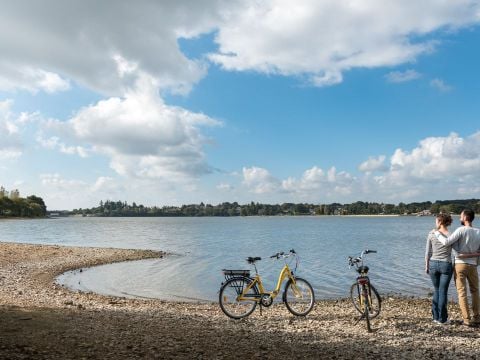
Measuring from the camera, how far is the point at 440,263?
10.5 metres

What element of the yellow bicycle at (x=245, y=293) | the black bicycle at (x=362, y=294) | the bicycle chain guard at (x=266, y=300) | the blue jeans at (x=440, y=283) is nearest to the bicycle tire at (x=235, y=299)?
the yellow bicycle at (x=245, y=293)

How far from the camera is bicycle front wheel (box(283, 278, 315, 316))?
12.2 m

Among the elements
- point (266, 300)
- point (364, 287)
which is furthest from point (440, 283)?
point (266, 300)

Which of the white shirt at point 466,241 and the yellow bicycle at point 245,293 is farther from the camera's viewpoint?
the yellow bicycle at point 245,293

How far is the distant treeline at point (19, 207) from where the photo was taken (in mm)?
165875

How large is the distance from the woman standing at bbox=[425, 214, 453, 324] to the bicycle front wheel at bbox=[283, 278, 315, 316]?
3353 mm

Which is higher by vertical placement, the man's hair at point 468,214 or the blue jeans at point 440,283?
the man's hair at point 468,214

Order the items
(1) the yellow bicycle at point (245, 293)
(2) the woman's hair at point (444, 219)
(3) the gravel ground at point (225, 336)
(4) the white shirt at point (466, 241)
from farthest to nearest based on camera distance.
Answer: (1) the yellow bicycle at point (245, 293) → (2) the woman's hair at point (444, 219) → (4) the white shirt at point (466, 241) → (3) the gravel ground at point (225, 336)

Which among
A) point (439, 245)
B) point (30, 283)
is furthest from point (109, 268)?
point (439, 245)

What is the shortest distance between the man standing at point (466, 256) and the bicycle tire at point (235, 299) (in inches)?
201

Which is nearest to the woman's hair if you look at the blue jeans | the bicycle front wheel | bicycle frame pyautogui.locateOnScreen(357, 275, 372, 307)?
the blue jeans

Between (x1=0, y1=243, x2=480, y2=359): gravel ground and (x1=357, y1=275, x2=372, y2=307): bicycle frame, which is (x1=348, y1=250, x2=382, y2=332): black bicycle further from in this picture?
(x1=0, y1=243, x2=480, y2=359): gravel ground

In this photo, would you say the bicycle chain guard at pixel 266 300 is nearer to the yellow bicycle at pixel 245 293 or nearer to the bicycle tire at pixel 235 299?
the yellow bicycle at pixel 245 293

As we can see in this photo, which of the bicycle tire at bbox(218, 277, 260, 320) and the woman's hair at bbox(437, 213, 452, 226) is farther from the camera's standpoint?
the bicycle tire at bbox(218, 277, 260, 320)
